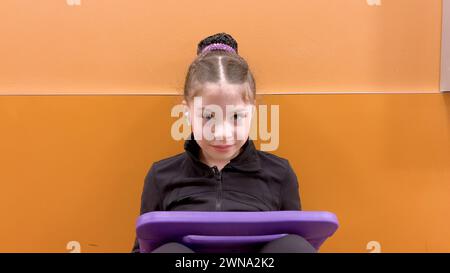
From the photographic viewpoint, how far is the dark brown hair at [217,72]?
0.71 metres

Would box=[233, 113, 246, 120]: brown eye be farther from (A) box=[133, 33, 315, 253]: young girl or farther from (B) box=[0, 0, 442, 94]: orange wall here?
(B) box=[0, 0, 442, 94]: orange wall

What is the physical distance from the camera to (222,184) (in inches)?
29.6

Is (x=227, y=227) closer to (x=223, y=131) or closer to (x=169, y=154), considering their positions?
(x=223, y=131)

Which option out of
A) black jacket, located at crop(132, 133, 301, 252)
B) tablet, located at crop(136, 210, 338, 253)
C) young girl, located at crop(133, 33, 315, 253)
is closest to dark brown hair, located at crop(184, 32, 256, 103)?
young girl, located at crop(133, 33, 315, 253)

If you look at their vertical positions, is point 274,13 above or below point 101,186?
above

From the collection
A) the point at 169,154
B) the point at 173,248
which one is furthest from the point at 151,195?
the point at 173,248

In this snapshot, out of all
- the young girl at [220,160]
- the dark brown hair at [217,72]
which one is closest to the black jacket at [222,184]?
the young girl at [220,160]

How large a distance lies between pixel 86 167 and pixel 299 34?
1.69ft

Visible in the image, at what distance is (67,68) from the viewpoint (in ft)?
2.83
